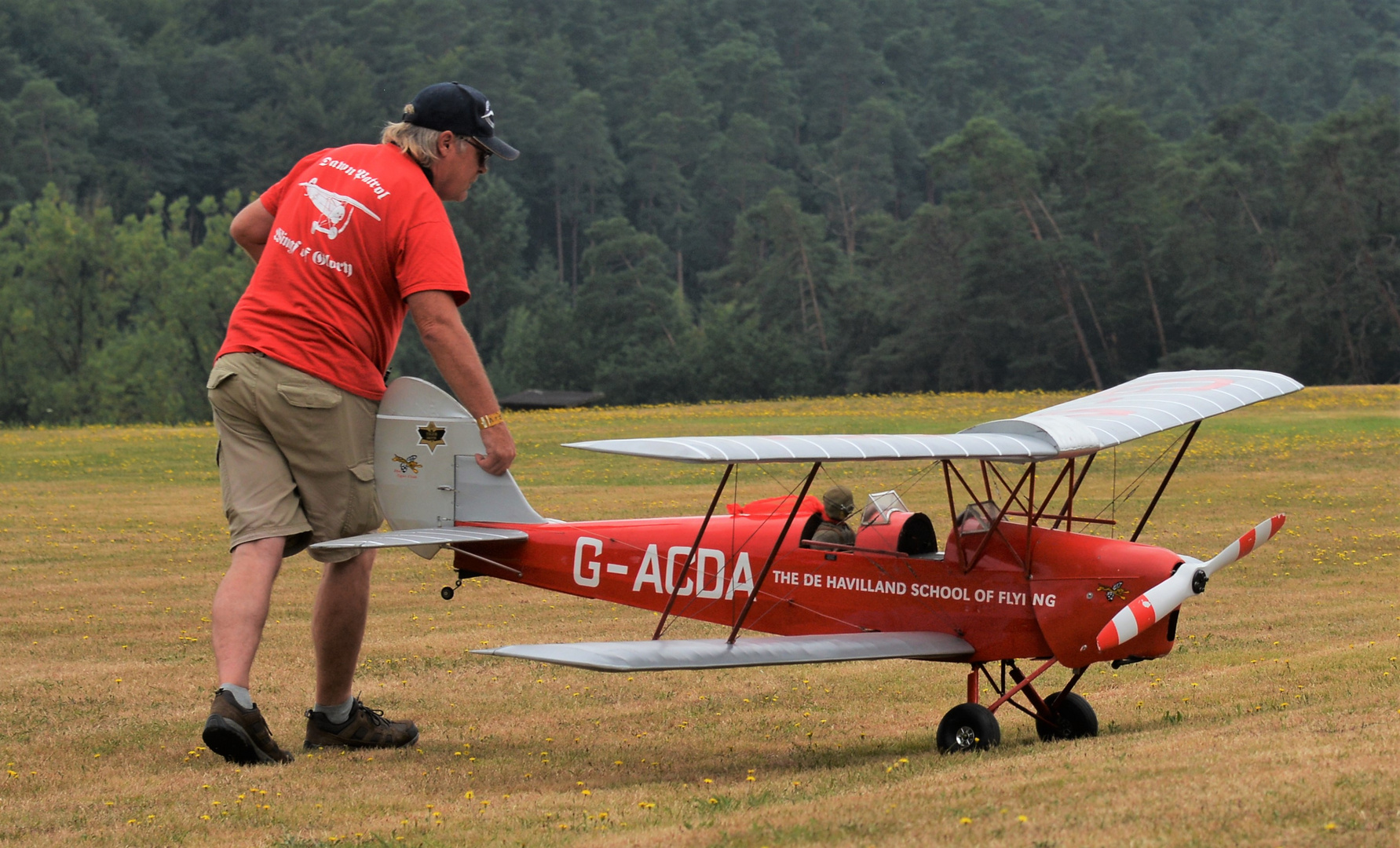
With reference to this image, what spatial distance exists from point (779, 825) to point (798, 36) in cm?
16530

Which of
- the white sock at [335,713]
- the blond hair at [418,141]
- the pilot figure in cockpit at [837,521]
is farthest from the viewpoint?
the pilot figure in cockpit at [837,521]

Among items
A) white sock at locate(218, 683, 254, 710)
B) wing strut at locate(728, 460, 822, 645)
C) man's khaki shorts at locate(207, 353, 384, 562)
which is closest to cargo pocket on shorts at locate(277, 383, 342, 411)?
man's khaki shorts at locate(207, 353, 384, 562)

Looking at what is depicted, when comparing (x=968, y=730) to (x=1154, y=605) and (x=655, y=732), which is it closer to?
(x=1154, y=605)

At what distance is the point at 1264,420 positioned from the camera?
39531mm

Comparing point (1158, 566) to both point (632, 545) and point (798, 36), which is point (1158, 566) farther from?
point (798, 36)

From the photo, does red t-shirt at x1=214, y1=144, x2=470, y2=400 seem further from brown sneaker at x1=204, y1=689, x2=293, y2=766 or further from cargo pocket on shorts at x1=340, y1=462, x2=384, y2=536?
brown sneaker at x1=204, y1=689, x2=293, y2=766

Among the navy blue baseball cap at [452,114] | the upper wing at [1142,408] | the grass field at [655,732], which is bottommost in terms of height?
the grass field at [655,732]

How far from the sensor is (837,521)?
824cm

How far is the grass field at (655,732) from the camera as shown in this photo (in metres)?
5.50

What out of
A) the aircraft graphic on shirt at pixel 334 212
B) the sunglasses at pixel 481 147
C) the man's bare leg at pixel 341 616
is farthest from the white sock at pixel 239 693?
the sunglasses at pixel 481 147

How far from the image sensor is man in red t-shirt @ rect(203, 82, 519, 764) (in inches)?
265

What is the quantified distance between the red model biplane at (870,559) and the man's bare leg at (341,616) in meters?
0.30

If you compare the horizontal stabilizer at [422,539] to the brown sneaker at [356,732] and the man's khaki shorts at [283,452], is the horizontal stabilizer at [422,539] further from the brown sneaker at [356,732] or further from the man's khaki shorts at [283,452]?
the brown sneaker at [356,732]

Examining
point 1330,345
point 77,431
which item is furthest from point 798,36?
point 77,431
